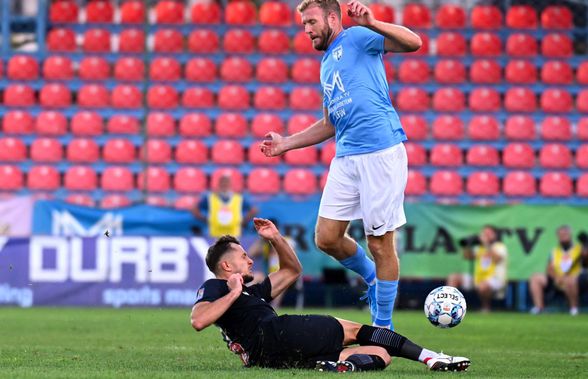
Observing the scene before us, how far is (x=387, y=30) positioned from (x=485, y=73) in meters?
13.7

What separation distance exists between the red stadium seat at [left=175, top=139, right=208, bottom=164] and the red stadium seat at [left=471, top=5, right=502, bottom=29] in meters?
5.50

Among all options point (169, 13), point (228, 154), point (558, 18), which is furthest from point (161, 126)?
point (558, 18)

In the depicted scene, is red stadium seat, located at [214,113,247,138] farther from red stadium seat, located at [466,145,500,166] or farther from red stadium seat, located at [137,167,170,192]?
red stadium seat, located at [466,145,500,166]

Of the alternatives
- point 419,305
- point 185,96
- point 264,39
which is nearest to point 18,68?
point 185,96

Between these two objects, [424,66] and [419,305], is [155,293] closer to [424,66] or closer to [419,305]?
[419,305]

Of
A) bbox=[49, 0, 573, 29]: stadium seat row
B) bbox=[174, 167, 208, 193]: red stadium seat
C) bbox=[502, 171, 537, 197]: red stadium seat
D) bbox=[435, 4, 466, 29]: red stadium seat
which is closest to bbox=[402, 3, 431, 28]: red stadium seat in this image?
bbox=[49, 0, 573, 29]: stadium seat row

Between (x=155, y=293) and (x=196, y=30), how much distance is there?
270 inches

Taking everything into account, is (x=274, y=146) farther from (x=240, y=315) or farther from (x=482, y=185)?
(x=482, y=185)

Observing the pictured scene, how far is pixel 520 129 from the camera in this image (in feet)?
65.7

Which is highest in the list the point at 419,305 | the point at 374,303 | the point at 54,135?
the point at 54,135

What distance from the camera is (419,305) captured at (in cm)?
1736

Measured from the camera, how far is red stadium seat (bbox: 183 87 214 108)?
67.6 ft

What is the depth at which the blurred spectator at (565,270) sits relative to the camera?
54.4 feet

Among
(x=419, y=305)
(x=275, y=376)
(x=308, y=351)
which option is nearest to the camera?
(x=275, y=376)
